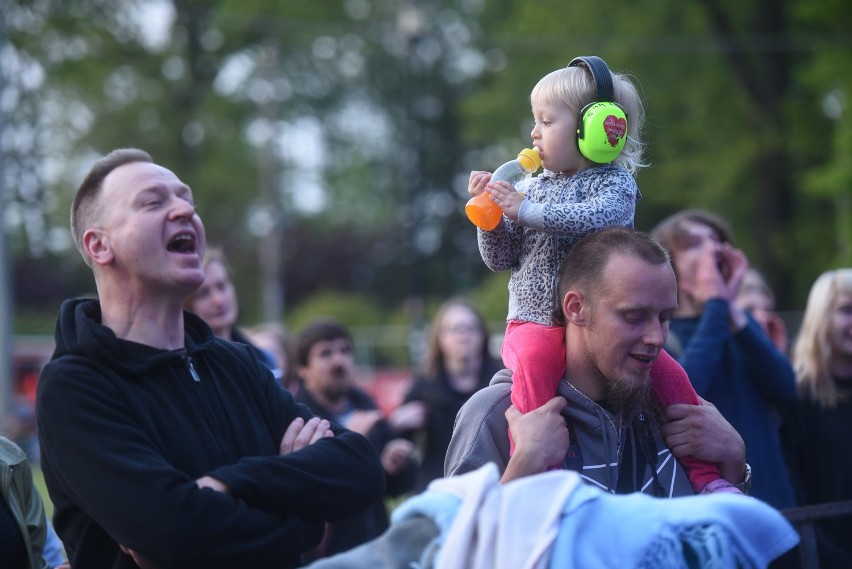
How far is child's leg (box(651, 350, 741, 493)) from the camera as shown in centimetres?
339

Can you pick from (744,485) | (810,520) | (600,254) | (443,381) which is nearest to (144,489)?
(600,254)

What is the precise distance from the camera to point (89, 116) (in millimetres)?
34500

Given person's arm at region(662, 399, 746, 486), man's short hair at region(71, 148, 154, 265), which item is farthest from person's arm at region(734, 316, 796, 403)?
man's short hair at region(71, 148, 154, 265)

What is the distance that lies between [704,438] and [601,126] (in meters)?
1.00

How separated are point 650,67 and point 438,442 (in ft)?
62.2

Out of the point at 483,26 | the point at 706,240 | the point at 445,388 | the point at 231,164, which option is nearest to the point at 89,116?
the point at 231,164

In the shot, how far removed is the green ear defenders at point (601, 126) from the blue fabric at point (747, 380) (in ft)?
5.66

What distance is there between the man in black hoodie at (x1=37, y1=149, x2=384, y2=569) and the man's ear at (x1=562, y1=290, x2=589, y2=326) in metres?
0.81

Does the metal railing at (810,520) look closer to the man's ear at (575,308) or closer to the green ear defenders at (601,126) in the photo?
the man's ear at (575,308)

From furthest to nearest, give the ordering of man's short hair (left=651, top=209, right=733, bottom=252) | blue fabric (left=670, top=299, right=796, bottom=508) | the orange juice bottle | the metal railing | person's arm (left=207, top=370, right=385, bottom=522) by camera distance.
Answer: man's short hair (left=651, top=209, right=733, bottom=252)
blue fabric (left=670, top=299, right=796, bottom=508)
the metal railing
the orange juice bottle
person's arm (left=207, top=370, right=385, bottom=522)

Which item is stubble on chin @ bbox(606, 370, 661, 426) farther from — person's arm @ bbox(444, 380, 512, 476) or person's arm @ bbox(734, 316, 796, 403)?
person's arm @ bbox(734, 316, 796, 403)

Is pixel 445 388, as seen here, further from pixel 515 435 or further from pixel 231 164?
pixel 231 164

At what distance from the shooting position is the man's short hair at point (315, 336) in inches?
287

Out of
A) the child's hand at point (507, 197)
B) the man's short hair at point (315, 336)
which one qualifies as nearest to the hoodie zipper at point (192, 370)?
the child's hand at point (507, 197)
